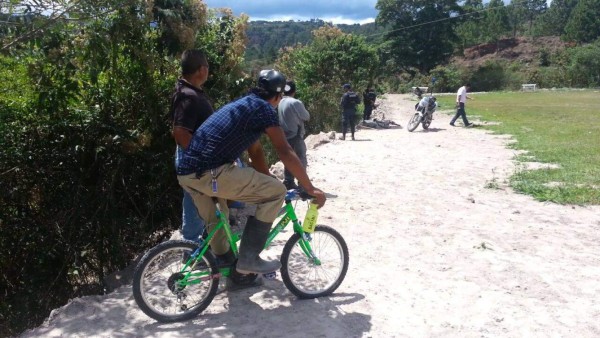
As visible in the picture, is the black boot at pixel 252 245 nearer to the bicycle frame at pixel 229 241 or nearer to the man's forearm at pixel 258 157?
the bicycle frame at pixel 229 241

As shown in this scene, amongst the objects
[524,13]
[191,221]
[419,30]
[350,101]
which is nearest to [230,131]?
[191,221]

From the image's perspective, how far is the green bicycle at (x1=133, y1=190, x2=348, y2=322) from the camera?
401cm

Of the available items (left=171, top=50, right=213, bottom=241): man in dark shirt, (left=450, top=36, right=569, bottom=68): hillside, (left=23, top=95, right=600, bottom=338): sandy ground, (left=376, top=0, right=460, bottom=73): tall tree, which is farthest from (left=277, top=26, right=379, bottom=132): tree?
(left=450, top=36, right=569, bottom=68): hillside

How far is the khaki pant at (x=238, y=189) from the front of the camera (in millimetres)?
3857

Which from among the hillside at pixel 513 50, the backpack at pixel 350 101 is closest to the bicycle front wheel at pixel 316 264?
the backpack at pixel 350 101

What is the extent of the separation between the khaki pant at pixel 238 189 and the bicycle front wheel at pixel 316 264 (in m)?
0.45

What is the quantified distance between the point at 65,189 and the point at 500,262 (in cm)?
457

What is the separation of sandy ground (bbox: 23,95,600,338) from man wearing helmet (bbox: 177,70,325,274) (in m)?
0.60

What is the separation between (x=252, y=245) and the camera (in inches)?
162

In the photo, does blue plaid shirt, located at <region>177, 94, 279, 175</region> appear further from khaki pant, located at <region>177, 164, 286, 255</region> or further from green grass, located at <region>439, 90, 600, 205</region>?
green grass, located at <region>439, 90, 600, 205</region>

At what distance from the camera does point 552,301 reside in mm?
4488

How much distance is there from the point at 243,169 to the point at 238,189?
0.49 feet

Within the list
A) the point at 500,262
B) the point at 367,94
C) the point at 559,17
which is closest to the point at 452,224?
the point at 500,262

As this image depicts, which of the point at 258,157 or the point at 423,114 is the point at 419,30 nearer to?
the point at 423,114
